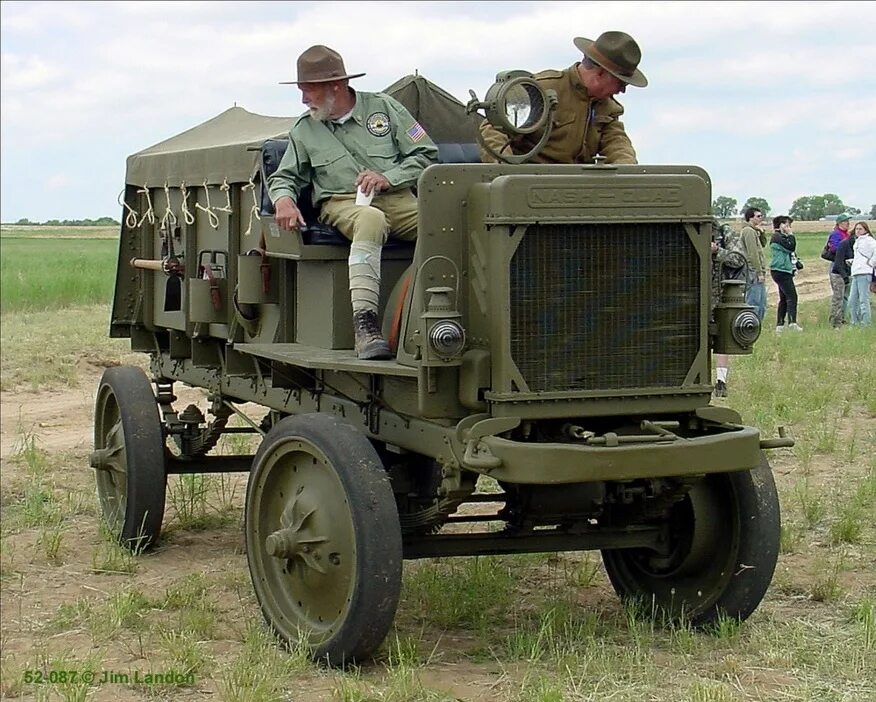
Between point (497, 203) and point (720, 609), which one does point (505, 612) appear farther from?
point (497, 203)

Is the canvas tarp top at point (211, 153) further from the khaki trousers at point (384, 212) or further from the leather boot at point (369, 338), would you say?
the leather boot at point (369, 338)

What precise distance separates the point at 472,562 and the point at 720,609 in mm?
1740

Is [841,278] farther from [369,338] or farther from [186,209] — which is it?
[369,338]

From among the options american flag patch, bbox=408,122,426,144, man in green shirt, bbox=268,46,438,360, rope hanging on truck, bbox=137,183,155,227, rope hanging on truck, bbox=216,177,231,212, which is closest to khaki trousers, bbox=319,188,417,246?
man in green shirt, bbox=268,46,438,360

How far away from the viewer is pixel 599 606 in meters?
6.74

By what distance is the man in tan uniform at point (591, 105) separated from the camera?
6.23 metres

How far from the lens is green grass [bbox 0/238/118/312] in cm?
2223

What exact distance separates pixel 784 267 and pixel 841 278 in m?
0.67

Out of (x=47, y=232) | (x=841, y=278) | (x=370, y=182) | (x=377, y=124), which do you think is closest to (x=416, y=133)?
(x=377, y=124)

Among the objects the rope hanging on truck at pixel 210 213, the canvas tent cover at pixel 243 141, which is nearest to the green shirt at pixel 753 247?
the canvas tent cover at pixel 243 141

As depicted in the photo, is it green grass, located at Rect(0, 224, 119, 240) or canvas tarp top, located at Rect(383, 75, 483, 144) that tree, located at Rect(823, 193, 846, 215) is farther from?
green grass, located at Rect(0, 224, 119, 240)

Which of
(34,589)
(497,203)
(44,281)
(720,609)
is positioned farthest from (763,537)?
(44,281)

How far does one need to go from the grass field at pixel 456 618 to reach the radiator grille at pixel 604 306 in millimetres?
1054

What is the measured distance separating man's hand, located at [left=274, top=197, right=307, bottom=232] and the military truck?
101 mm
